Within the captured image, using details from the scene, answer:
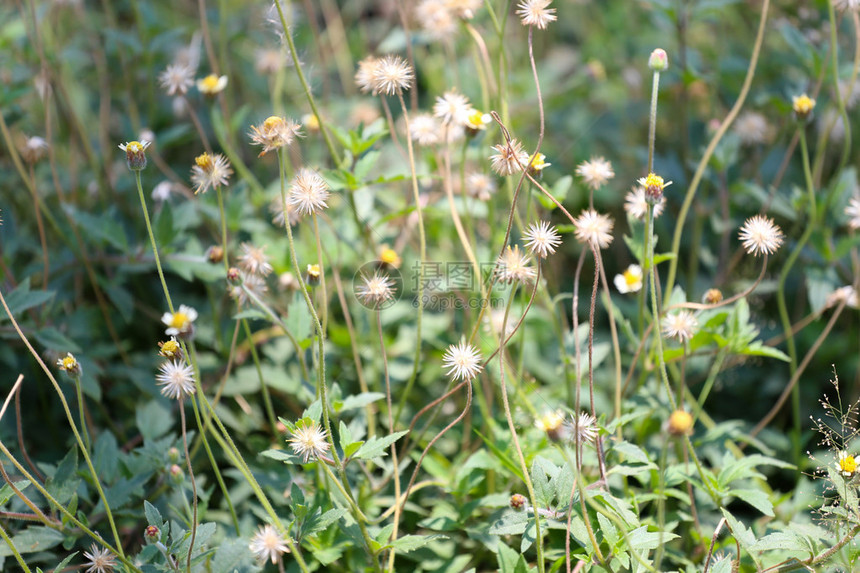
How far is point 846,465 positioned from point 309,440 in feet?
2.45

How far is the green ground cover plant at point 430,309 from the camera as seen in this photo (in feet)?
3.37

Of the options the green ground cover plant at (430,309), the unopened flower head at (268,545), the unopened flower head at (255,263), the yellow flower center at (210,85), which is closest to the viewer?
the unopened flower head at (268,545)

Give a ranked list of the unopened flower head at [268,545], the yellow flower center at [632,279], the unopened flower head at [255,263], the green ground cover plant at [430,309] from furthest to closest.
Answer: the yellow flower center at [632,279] < the unopened flower head at [255,263] < the green ground cover plant at [430,309] < the unopened flower head at [268,545]

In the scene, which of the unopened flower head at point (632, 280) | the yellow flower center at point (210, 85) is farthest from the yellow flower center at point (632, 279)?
the yellow flower center at point (210, 85)

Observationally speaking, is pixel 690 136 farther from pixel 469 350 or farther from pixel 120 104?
pixel 120 104

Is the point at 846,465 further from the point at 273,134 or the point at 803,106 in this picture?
the point at 273,134

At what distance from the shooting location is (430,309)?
5.40 feet

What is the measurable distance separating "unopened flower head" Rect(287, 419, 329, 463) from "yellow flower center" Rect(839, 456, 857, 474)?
2.36 feet

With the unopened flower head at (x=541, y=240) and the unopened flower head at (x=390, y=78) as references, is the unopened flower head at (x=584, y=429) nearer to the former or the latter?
the unopened flower head at (x=541, y=240)

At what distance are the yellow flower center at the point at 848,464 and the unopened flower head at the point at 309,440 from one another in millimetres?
719

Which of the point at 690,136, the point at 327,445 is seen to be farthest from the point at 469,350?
the point at 690,136

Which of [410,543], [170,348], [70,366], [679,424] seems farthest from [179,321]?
[679,424]

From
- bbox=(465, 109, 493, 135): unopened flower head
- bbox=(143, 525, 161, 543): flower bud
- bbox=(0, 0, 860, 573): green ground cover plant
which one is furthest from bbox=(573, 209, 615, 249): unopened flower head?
bbox=(143, 525, 161, 543): flower bud

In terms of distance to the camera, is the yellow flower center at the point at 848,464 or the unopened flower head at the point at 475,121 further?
the unopened flower head at the point at 475,121
